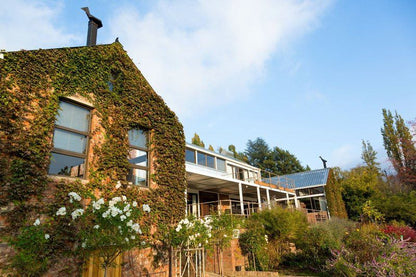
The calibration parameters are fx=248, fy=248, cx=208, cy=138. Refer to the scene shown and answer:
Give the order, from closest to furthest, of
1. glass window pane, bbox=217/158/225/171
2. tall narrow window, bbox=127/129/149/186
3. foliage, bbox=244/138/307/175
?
tall narrow window, bbox=127/129/149/186, glass window pane, bbox=217/158/225/171, foliage, bbox=244/138/307/175

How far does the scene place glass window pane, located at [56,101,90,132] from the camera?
6.78 meters

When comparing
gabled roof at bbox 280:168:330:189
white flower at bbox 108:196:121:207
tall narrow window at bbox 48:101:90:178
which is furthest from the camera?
gabled roof at bbox 280:168:330:189

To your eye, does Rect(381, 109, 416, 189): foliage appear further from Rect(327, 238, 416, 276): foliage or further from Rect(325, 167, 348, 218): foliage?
Rect(327, 238, 416, 276): foliage

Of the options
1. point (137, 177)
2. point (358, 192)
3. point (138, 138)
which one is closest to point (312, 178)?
point (358, 192)

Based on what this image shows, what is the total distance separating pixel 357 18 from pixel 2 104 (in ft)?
37.0

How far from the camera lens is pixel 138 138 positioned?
8.69 meters

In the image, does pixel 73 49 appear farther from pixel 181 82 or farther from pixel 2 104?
pixel 181 82

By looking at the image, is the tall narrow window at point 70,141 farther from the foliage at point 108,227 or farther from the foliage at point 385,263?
the foliage at point 385,263

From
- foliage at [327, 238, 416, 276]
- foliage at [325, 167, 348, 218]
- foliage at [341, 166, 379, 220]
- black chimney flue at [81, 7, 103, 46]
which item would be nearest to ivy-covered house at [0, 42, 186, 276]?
black chimney flue at [81, 7, 103, 46]

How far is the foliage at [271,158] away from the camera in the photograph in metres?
47.9

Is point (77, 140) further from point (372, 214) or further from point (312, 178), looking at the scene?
point (312, 178)

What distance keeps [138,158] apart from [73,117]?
7.87 feet

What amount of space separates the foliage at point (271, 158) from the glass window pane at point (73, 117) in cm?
4356

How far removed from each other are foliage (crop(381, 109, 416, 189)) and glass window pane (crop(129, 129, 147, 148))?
29.0 m
